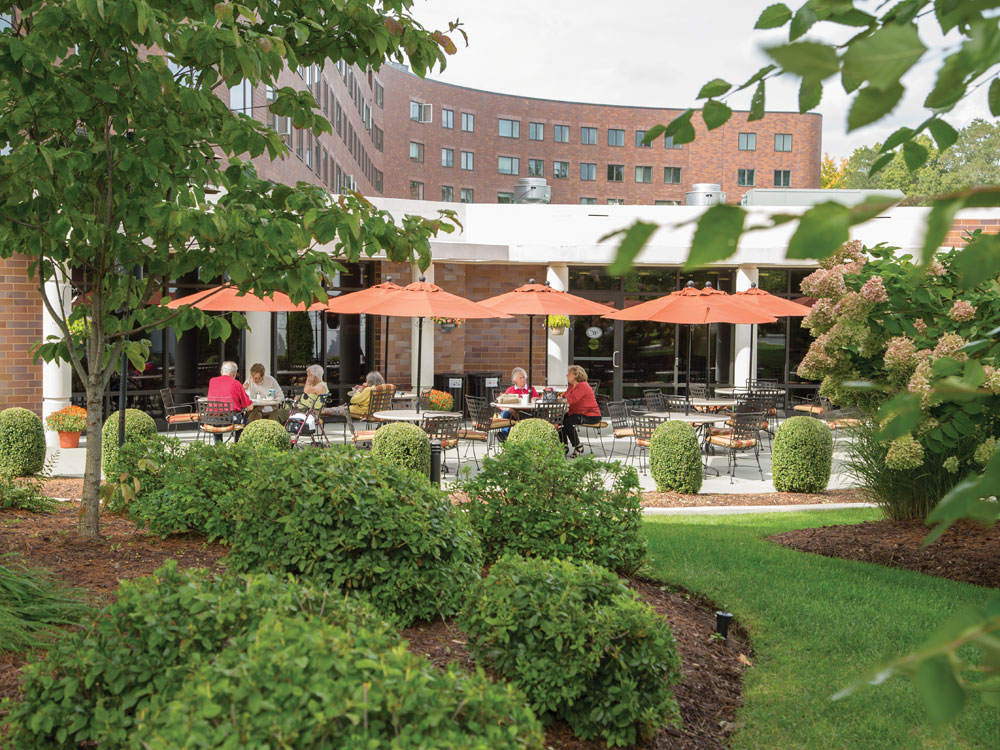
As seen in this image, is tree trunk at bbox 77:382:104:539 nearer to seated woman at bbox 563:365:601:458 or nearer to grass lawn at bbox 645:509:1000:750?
grass lawn at bbox 645:509:1000:750

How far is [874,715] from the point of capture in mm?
4266

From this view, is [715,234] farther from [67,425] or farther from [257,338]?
[257,338]

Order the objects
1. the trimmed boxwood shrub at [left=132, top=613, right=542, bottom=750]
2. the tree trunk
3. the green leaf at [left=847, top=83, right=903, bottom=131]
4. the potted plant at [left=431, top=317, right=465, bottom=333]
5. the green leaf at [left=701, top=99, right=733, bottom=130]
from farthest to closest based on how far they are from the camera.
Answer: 1. the potted plant at [left=431, top=317, right=465, bottom=333]
2. the tree trunk
3. the trimmed boxwood shrub at [left=132, top=613, right=542, bottom=750]
4. the green leaf at [left=701, top=99, right=733, bottom=130]
5. the green leaf at [left=847, top=83, right=903, bottom=131]

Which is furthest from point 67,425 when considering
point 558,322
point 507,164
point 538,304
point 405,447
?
point 507,164

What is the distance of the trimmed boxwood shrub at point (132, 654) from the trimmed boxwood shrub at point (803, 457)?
911cm

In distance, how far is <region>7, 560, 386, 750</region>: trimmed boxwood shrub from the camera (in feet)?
9.41

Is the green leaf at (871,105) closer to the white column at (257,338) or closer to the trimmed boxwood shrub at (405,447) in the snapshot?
the trimmed boxwood shrub at (405,447)

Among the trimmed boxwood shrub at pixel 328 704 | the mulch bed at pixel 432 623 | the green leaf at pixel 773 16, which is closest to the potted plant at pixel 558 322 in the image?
the mulch bed at pixel 432 623

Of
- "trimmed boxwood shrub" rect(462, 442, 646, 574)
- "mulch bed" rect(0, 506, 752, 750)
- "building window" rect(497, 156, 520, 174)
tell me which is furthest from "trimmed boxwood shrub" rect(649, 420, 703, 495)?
"building window" rect(497, 156, 520, 174)

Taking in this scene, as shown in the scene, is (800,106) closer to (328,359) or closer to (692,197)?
(328,359)

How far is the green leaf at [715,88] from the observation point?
4.60ft

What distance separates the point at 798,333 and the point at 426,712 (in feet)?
72.5

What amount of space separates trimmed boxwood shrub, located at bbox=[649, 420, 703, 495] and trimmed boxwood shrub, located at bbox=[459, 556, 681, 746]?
7184 millimetres

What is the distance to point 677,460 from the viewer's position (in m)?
11.1
